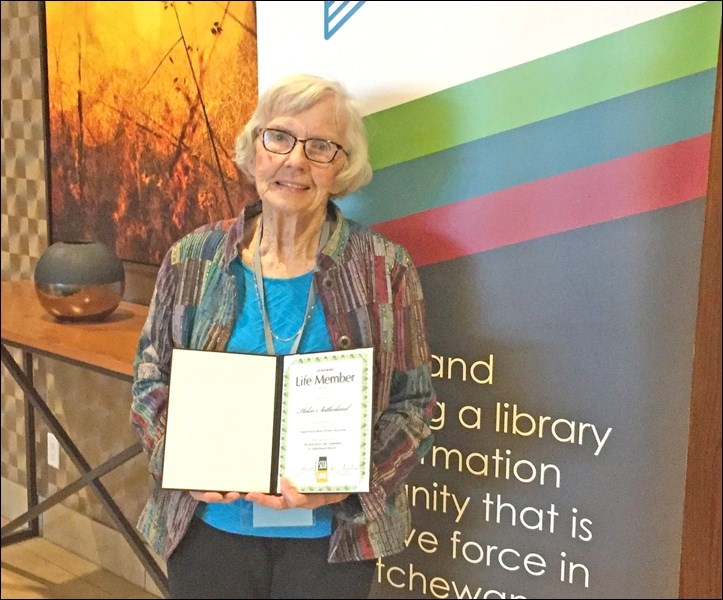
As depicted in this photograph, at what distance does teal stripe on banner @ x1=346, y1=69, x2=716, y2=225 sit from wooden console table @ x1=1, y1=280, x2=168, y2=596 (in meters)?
0.62

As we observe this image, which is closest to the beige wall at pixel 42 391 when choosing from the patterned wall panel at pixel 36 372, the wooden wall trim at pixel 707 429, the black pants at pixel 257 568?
the patterned wall panel at pixel 36 372

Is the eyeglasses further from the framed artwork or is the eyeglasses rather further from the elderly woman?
the framed artwork

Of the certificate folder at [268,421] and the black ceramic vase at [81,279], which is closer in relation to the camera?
the certificate folder at [268,421]

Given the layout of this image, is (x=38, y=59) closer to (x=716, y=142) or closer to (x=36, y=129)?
(x=36, y=129)

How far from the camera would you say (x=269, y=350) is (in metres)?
1.33

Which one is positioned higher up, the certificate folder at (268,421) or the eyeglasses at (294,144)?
the eyeglasses at (294,144)

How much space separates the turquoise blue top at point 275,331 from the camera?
134cm

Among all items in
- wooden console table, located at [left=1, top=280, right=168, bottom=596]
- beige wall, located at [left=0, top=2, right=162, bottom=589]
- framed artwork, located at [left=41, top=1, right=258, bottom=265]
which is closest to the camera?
Result: framed artwork, located at [left=41, top=1, right=258, bottom=265]

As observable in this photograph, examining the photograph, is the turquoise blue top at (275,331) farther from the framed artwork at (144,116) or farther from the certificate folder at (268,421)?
the framed artwork at (144,116)

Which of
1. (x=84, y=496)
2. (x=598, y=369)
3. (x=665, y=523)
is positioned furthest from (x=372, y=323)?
(x=84, y=496)

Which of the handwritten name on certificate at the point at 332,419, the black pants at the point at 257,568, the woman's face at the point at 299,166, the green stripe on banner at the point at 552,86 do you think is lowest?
the black pants at the point at 257,568

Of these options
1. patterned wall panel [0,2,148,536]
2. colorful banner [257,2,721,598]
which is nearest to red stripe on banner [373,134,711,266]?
colorful banner [257,2,721,598]

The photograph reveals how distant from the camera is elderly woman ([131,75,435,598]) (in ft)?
4.35

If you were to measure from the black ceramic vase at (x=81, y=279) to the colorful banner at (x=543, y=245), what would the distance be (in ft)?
1.89
